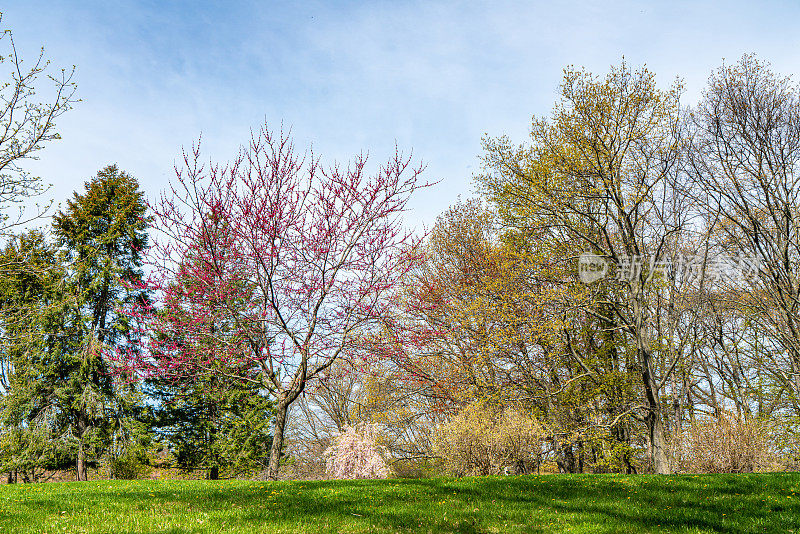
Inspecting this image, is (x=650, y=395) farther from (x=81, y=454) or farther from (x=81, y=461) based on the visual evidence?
(x=81, y=461)

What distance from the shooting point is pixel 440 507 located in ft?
22.0

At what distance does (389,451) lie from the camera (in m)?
18.8

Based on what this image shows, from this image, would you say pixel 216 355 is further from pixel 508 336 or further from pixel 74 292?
pixel 74 292

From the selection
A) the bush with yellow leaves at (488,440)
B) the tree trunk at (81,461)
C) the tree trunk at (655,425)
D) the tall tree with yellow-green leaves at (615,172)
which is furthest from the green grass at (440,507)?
the tree trunk at (81,461)

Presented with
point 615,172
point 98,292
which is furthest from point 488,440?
point 98,292

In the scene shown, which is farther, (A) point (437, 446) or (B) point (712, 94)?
(B) point (712, 94)

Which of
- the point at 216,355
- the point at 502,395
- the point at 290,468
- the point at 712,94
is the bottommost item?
the point at 290,468

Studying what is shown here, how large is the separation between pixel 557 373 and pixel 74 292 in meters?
18.4

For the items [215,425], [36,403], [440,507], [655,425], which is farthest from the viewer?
[215,425]

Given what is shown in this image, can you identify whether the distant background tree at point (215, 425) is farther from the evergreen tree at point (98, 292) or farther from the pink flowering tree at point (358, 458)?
the pink flowering tree at point (358, 458)

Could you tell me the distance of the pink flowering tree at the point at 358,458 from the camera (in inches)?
643

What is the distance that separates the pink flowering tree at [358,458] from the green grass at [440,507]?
7.88 m

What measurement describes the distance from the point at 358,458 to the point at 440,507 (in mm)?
10390

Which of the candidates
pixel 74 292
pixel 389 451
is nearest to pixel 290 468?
pixel 389 451
